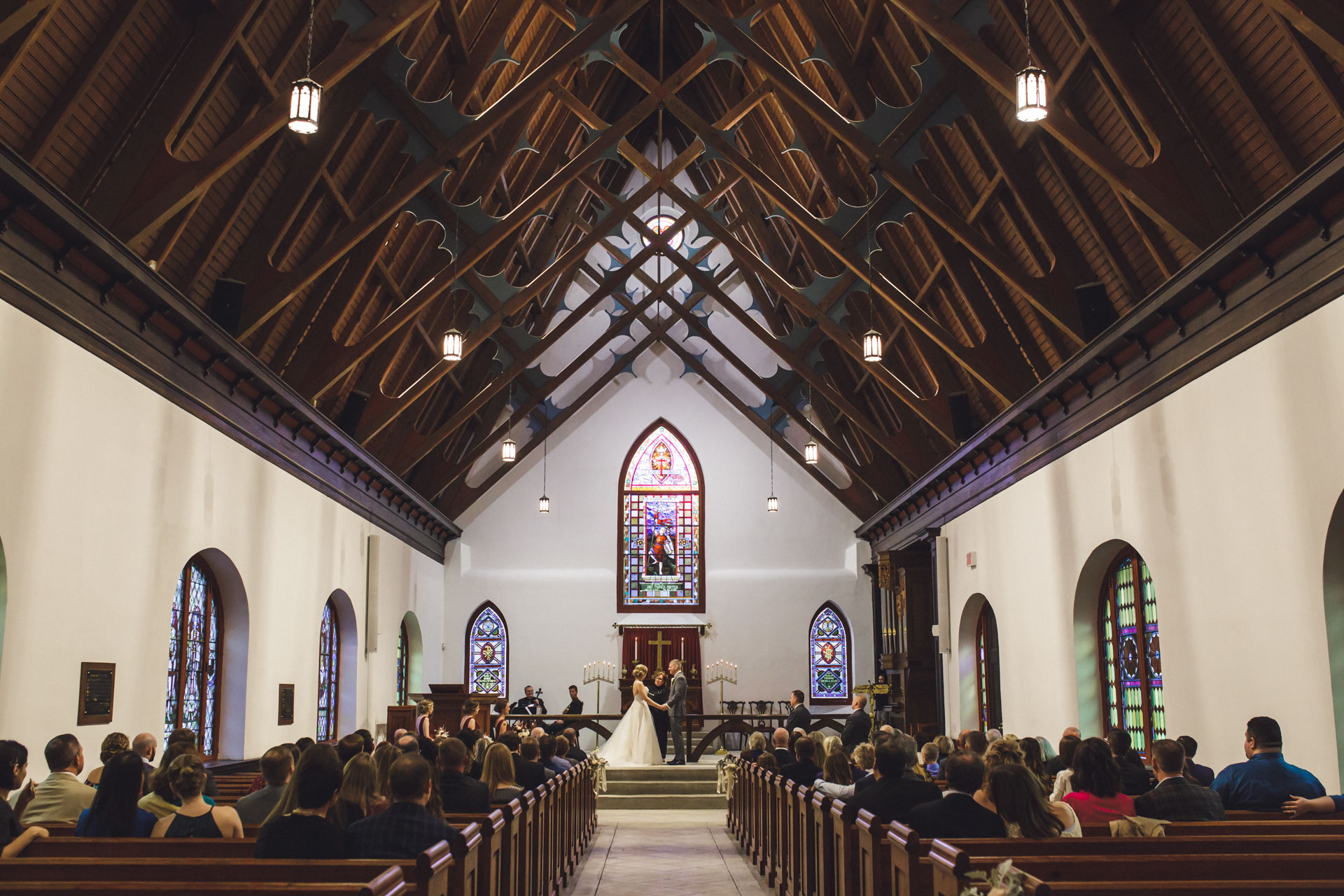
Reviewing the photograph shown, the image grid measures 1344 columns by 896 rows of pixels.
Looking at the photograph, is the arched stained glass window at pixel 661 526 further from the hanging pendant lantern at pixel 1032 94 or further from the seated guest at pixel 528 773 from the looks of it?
the hanging pendant lantern at pixel 1032 94

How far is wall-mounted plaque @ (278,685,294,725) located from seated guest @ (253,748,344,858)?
25.8 feet

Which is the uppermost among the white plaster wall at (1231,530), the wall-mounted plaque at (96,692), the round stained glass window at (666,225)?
the round stained glass window at (666,225)

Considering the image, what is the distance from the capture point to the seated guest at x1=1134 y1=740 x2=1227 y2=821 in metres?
4.96

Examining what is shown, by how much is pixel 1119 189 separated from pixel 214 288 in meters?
7.19

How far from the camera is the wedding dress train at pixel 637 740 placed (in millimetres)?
15172

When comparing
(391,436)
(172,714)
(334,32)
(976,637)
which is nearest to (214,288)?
(334,32)

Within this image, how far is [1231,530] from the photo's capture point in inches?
297

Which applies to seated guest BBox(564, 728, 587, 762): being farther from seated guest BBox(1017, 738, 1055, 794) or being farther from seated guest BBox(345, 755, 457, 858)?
seated guest BBox(345, 755, 457, 858)

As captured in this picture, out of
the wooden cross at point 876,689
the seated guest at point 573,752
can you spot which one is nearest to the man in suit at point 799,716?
the wooden cross at point 876,689

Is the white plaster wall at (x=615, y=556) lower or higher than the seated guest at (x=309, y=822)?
higher

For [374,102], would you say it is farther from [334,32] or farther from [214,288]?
[214,288]

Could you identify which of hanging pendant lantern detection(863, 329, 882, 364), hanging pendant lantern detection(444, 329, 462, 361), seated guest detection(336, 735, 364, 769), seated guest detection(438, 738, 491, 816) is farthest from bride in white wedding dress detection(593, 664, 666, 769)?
seated guest detection(438, 738, 491, 816)

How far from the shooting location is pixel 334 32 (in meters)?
9.54

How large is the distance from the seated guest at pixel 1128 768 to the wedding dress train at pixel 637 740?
30.2ft
